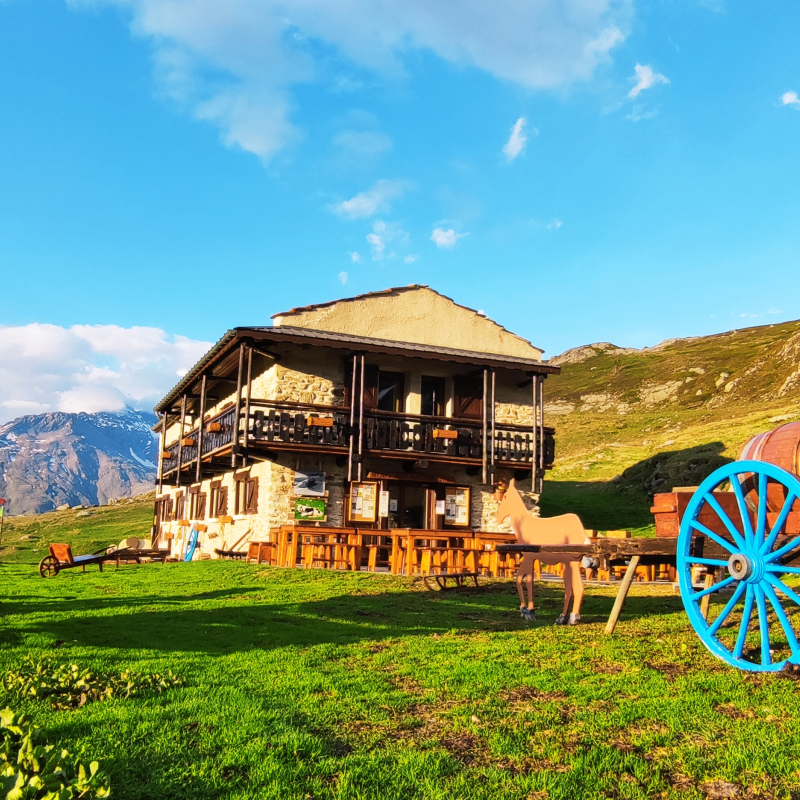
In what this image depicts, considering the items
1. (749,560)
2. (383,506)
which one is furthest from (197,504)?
(749,560)

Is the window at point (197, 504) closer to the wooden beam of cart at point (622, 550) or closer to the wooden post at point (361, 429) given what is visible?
the wooden post at point (361, 429)

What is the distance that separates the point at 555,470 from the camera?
128 feet

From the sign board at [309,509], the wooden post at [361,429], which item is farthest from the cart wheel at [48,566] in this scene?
the wooden post at [361,429]

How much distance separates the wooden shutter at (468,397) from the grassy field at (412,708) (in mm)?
13317

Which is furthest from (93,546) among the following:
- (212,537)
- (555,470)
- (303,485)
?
(555,470)

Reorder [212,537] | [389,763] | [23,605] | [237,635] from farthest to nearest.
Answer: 1. [212,537]
2. [23,605]
3. [237,635]
4. [389,763]

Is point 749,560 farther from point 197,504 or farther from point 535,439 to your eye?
point 197,504

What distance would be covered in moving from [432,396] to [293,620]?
14.8 m

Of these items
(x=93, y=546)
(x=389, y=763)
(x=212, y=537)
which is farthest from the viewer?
(x=93, y=546)

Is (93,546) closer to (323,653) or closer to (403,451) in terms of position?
(403,451)

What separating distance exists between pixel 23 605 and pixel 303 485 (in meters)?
10.3

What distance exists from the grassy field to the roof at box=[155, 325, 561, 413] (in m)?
10.9

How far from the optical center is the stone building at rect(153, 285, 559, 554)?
20.9 metres

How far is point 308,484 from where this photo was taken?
69.1 ft
